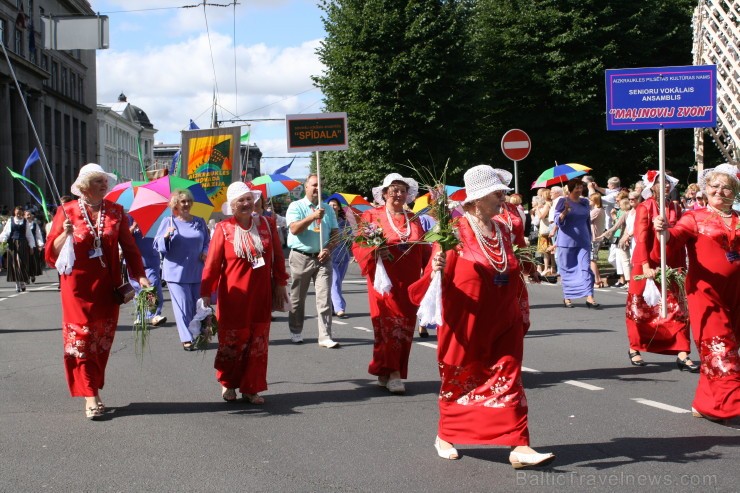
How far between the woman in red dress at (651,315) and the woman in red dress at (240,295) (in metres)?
3.46

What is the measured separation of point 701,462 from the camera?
600cm

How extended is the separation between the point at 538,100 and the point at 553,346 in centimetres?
2745

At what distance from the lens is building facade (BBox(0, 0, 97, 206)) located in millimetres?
57312

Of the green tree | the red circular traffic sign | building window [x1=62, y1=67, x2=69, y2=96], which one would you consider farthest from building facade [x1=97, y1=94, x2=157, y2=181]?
the red circular traffic sign

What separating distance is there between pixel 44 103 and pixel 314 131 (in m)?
61.1

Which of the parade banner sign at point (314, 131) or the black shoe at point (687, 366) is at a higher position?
the parade banner sign at point (314, 131)

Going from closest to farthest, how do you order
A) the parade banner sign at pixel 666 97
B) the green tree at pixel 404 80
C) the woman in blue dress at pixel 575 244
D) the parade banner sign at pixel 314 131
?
1. the parade banner sign at pixel 666 97
2. the parade banner sign at pixel 314 131
3. the woman in blue dress at pixel 575 244
4. the green tree at pixel 404 80

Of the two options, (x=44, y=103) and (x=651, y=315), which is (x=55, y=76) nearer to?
(x=44, y=103)

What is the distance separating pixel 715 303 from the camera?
719 centimetres

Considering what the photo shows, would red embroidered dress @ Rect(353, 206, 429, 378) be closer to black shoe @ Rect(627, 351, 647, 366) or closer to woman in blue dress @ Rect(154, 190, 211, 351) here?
black shoe @ Rect(627, 351, 647, 366)

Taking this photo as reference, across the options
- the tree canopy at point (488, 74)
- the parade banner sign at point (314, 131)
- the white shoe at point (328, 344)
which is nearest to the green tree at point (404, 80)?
the tree canopy at point (488, 74)

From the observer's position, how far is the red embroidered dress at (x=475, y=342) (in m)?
5.98

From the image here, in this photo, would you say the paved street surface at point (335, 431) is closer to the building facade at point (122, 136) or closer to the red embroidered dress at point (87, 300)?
the red embroidered dress at point (87, 300)

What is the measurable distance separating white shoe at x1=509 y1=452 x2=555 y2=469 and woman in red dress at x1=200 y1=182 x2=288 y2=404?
2.78 m
